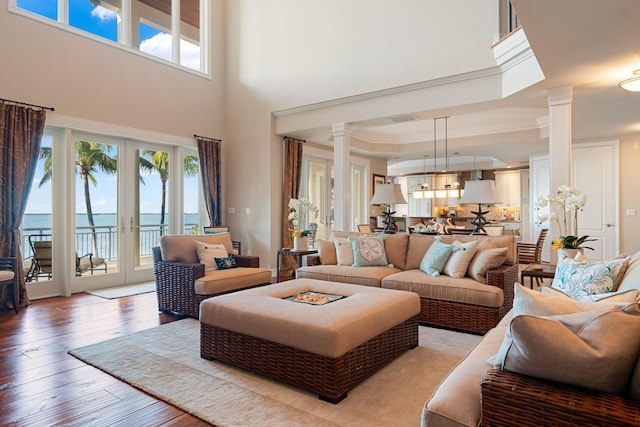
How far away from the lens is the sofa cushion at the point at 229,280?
405cm

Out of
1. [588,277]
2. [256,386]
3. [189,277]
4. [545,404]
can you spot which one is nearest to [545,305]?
[545,404]

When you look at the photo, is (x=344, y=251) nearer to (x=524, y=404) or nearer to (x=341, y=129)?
(x=341, y=129)

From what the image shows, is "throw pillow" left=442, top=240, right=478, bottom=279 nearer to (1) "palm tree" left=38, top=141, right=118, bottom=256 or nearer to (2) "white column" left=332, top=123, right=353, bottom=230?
(2) "white column" left=332, top=123, right=353, bottom=230

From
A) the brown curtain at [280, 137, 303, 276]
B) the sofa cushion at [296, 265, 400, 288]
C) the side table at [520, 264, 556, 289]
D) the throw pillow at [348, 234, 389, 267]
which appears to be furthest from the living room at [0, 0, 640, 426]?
the sofa cushion at [296, 265, 400, 288]

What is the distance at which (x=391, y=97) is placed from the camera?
564 centimetres

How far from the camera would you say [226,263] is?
15.3ft

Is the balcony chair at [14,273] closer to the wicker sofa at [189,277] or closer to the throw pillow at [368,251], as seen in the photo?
the wicker sofa at [189,277]

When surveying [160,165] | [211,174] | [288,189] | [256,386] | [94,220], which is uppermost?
[160,165]

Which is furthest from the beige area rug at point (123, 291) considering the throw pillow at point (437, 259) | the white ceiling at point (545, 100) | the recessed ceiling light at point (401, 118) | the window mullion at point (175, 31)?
the recessed ceiling light at point (401, 118)

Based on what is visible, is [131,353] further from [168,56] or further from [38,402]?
[168,56]

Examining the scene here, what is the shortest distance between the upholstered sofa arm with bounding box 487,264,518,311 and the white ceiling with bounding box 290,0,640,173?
199cm

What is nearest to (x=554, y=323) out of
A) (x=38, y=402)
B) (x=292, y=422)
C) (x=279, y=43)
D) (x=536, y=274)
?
(x=292, y=422)

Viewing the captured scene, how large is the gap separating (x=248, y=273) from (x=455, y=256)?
7.61ft

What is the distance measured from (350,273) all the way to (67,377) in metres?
2.72
